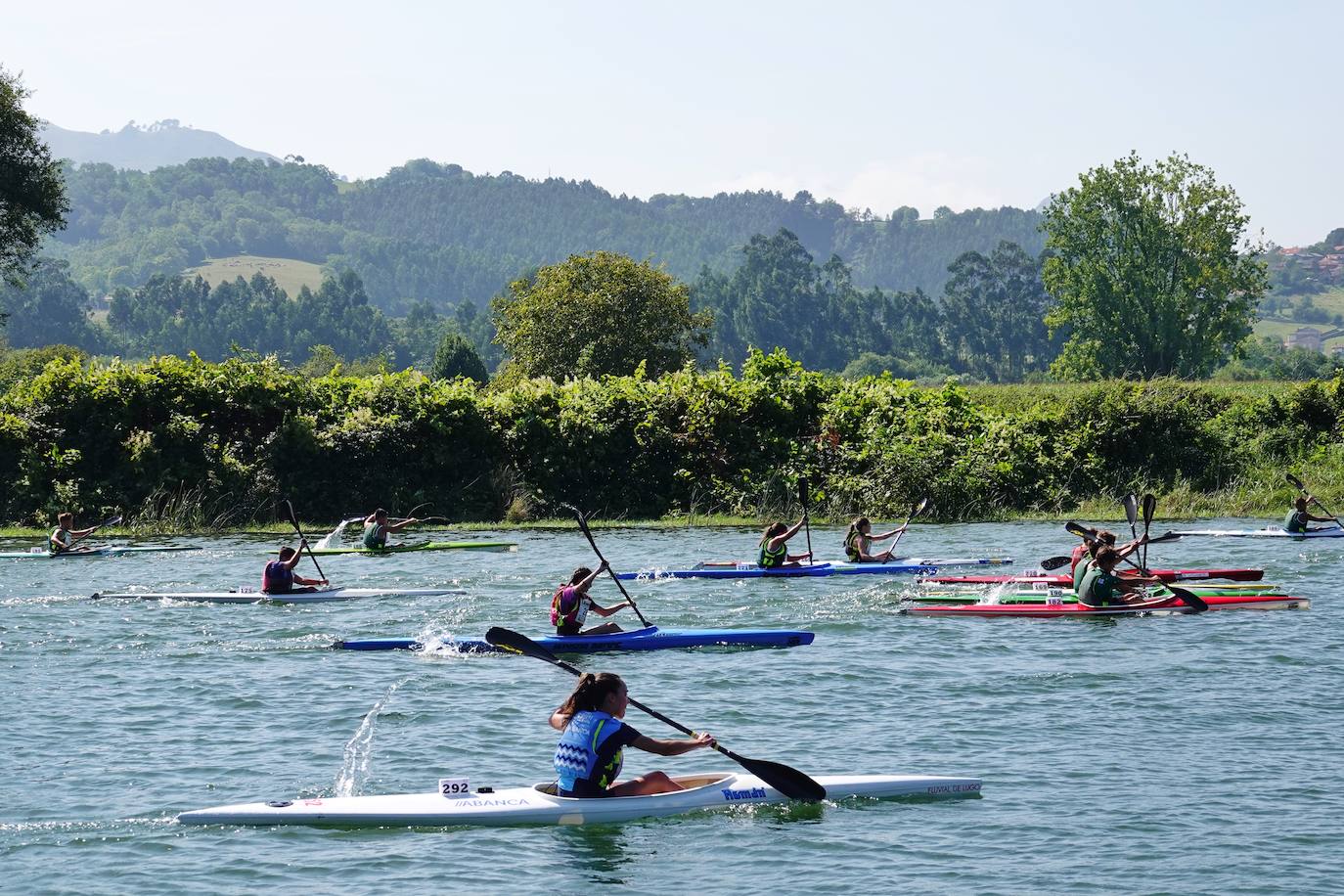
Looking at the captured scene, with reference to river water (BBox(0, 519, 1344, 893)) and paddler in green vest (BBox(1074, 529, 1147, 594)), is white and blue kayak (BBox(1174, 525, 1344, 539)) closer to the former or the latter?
river water (BBox(0, 519, 1344, 893))

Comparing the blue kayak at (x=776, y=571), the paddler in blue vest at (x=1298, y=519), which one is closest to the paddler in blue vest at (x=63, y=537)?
the blue kayak at (x=776, y=571)

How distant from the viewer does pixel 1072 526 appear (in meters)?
24.7

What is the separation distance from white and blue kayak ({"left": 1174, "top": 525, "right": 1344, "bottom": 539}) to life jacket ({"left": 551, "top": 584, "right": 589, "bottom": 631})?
15851mm

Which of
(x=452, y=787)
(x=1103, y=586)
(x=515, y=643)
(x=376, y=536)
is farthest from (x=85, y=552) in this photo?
(x=452, y=787)

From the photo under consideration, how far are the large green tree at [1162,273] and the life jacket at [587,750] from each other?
70549mm

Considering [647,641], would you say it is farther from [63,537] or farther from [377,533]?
[63,537]

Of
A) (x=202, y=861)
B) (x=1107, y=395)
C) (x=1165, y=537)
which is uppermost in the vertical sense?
(x=1107, y=395)

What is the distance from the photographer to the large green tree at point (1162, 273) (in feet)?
263

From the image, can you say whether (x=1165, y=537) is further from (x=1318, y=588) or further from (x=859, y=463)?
(x=859, y=463)

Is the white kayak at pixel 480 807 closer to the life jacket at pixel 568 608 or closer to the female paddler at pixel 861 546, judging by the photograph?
the life jacket at pixel 568 608

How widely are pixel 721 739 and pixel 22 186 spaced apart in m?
37.6

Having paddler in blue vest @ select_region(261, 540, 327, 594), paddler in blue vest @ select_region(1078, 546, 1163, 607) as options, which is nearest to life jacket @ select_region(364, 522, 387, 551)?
paddler in blue vest @ select_region(261, 540, 327, 594)

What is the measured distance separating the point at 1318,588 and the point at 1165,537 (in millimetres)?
3185

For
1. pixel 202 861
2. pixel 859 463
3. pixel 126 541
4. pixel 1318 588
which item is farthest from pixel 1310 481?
pixel 202 861
